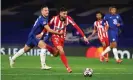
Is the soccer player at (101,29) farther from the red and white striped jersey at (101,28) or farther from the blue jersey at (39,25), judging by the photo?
the blue jersey at (39,25)

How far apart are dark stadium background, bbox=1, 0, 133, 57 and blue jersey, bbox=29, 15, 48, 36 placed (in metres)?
9.64

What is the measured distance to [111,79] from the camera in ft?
36.9

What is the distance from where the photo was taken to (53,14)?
26203 millimetres

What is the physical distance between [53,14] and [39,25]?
12.5m

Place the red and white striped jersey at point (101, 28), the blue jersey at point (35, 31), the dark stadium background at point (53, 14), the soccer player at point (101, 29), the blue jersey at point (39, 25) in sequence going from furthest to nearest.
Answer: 1. the dark stadium background at point (53, 14)
2. the red and white striped jersey at point (101, 28)
3. the soccer player at point (101, 29)
4. the blue jersey at point (35, 31)
5. the blue jersey at point (39, 25)

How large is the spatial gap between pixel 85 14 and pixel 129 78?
14.8 metres

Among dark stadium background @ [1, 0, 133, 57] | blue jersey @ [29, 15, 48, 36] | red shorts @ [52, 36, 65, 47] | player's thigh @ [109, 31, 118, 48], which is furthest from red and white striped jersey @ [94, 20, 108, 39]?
red shorts @ [52, 36, 65, 47]

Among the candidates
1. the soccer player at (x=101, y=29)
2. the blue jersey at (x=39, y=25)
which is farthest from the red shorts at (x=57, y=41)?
the soccer player at (x=101, y=29)

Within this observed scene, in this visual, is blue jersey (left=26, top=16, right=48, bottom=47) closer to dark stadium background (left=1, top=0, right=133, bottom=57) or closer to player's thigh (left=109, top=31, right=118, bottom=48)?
player's thigh (left=109, top=31, right=118, bottom=48)

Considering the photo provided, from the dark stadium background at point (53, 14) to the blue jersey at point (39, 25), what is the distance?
964cm

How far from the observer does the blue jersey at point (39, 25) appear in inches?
531

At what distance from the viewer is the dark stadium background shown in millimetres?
24250

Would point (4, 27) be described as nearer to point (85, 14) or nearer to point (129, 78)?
point (85, 14)

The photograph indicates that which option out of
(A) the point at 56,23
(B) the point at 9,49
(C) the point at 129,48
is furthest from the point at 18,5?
(A) the point at 56,23
